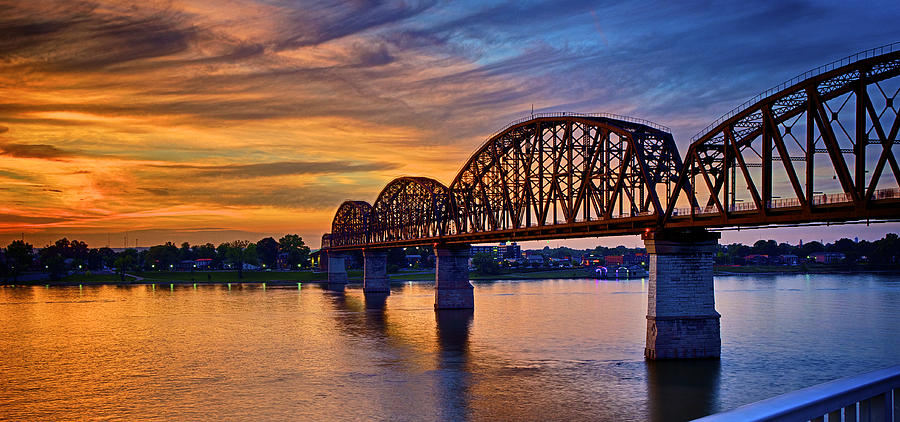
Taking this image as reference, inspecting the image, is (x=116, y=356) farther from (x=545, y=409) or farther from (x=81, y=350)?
(x=545, y=409)

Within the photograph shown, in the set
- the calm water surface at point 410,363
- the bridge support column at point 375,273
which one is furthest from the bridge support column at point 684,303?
the bridge support column at point 375,273

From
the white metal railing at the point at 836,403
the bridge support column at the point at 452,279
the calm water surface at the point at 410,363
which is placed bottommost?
the calm water surface at the point at 410,363

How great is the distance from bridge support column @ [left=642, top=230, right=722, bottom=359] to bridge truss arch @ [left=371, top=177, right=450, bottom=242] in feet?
232

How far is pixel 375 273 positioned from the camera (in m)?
160

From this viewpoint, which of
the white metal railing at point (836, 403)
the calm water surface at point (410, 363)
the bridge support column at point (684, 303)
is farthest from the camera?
the bridge support column at point (684, 303)

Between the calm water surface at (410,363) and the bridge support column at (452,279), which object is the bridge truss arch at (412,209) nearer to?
the bridge support column at (452,279)

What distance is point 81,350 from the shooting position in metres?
64.9

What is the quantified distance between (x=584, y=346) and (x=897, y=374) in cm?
5871

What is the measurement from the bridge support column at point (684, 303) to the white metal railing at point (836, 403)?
47944mm

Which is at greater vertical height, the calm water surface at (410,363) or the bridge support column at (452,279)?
the bridge support column at (452,279)

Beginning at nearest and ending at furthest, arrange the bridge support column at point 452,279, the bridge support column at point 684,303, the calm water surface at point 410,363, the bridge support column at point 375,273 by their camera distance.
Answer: the calm water surface at point 410,363 → the bridge support column at point 684,303 → the bridge support column at point 452,279 → the bridge support column at point 375,273

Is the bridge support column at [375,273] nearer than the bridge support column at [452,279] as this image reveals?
No

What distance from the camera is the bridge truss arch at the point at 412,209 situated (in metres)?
131

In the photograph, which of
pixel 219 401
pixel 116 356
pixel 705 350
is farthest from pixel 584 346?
pixel 116 356
